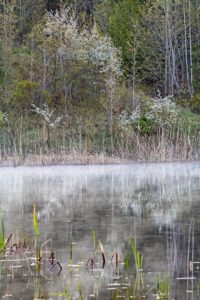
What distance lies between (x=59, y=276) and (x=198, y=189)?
8557mm

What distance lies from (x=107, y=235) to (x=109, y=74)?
2758cm

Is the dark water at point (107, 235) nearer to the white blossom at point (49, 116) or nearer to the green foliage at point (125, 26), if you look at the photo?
the white blossom at point (49, 116)

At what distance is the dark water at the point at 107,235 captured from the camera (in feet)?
21.3

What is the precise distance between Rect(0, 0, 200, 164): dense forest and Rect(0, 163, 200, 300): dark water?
48.0 ft

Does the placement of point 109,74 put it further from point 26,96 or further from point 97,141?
point 97,141

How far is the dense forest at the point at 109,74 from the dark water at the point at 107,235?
1464cm

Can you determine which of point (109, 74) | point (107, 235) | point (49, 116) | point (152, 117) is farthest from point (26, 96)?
point (107, 235)

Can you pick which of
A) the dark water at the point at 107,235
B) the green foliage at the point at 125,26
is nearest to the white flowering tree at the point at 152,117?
the green foliage at the point at 125,26

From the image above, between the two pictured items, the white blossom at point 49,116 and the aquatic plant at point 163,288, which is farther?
the white blossom at point 49,116

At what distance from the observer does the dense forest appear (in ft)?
109

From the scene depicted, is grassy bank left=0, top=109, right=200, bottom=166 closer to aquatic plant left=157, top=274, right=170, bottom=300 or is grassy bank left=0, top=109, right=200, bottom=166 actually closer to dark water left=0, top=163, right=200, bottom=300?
dark water left=0, top=163, right=200, bottom=300

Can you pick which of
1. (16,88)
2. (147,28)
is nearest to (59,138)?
(16,88)

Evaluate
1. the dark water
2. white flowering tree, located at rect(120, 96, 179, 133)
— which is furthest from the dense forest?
the dark water

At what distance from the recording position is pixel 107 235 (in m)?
9.25
